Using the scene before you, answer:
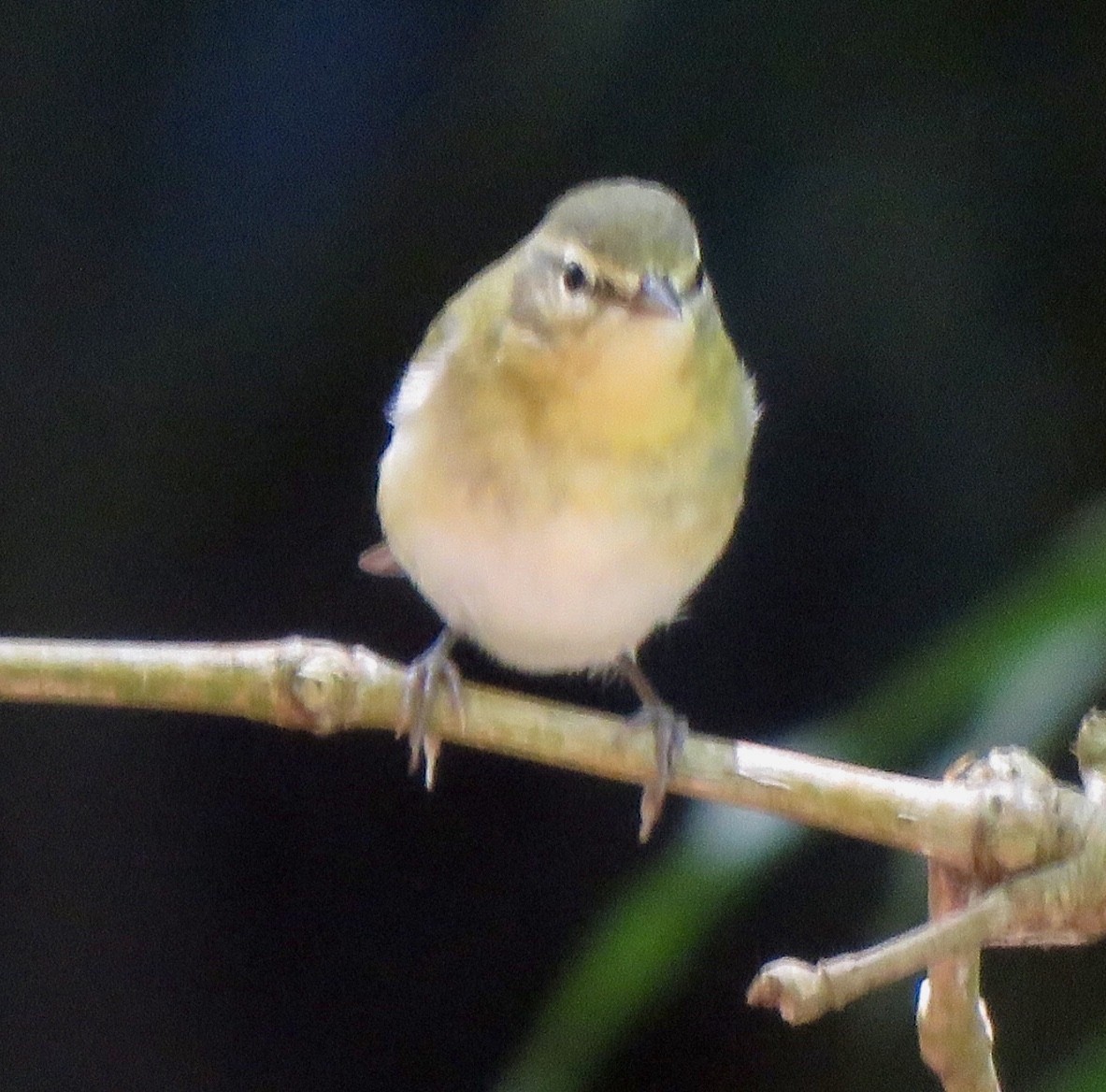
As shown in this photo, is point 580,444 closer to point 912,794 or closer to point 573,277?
point 573,277

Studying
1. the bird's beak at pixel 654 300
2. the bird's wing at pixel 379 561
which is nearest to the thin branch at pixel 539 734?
the bird's beak at pixel 654 300

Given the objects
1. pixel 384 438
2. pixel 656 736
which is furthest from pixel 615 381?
pixel 384 438

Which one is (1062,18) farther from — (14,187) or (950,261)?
(14,187)

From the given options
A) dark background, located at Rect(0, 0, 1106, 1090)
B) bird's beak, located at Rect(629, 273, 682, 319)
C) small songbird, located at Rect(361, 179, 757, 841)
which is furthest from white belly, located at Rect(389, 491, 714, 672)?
dark background, located at Rect(0, 0, 1106, 1090)

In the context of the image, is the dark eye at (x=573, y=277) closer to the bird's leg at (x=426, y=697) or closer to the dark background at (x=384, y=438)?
the bird's leg at (x=426, y=697)

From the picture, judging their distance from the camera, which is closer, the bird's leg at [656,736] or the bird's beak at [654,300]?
the bird's leg at [656,736]

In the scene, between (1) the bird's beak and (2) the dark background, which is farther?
(2) the dark background

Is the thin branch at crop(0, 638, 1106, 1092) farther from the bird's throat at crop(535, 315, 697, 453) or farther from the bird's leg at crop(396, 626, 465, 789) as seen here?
the bird's throat at crop(535, 315, 697, 453)
